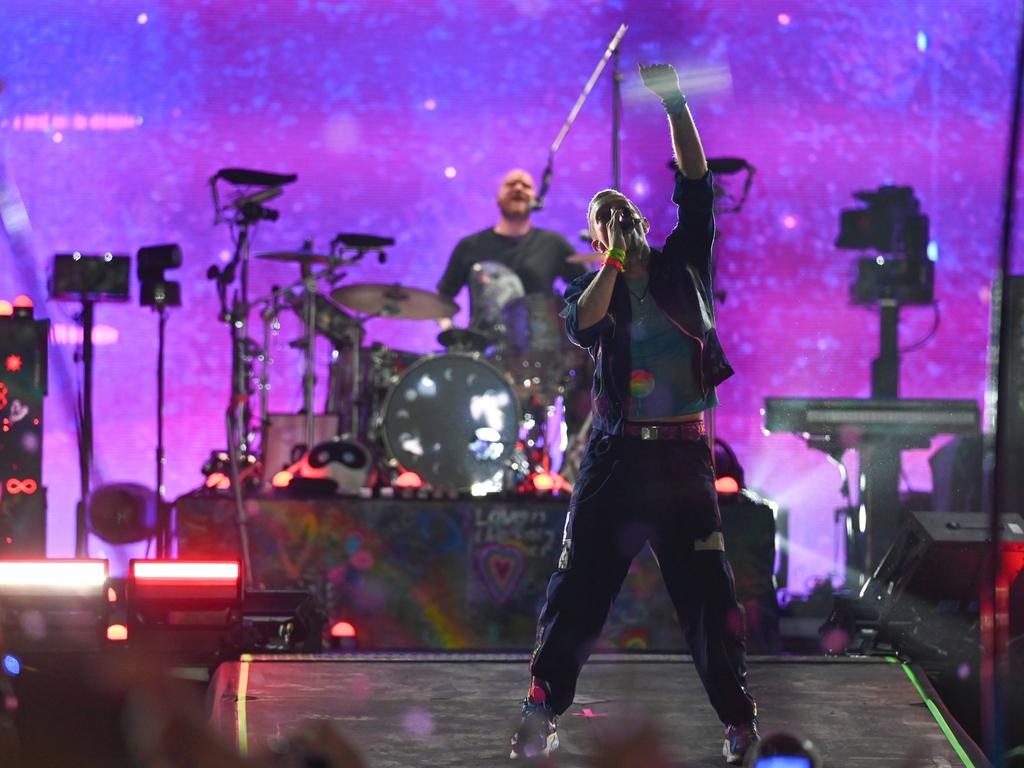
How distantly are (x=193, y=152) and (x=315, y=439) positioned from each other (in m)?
2.82

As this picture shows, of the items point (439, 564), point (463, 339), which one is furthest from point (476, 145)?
point (439, 564)

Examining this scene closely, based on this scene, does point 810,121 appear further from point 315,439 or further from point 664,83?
point 664,83

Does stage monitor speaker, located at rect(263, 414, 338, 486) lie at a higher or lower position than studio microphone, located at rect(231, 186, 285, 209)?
lower

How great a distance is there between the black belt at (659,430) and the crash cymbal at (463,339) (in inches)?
170

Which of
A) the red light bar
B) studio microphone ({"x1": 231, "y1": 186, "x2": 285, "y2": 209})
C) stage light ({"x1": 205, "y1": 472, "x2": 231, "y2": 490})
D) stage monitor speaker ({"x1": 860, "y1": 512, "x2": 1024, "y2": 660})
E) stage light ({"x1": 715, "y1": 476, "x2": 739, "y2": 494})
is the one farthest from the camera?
studio microphone ({"x1": 231, "y1": 186, "x2": 285, "y2": 209})

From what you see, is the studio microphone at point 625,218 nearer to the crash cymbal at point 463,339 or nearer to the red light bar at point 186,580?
the red light bar at point 186,580

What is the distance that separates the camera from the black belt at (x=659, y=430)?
152 inches

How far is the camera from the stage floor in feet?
12.8

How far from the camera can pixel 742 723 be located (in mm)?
3787

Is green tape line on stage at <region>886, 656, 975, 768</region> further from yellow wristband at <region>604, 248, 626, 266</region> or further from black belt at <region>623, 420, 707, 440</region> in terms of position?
yellow wristband at <region>604, 248, 626, 266</region>

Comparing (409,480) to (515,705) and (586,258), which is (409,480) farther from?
(515,705)

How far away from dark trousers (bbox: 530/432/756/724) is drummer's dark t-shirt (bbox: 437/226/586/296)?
16.5 feet

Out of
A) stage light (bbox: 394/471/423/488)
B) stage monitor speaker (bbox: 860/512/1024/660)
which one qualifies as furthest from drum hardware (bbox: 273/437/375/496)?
stage monitor speaker (bbox: 860/512/1024/660)

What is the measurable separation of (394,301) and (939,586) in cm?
385
